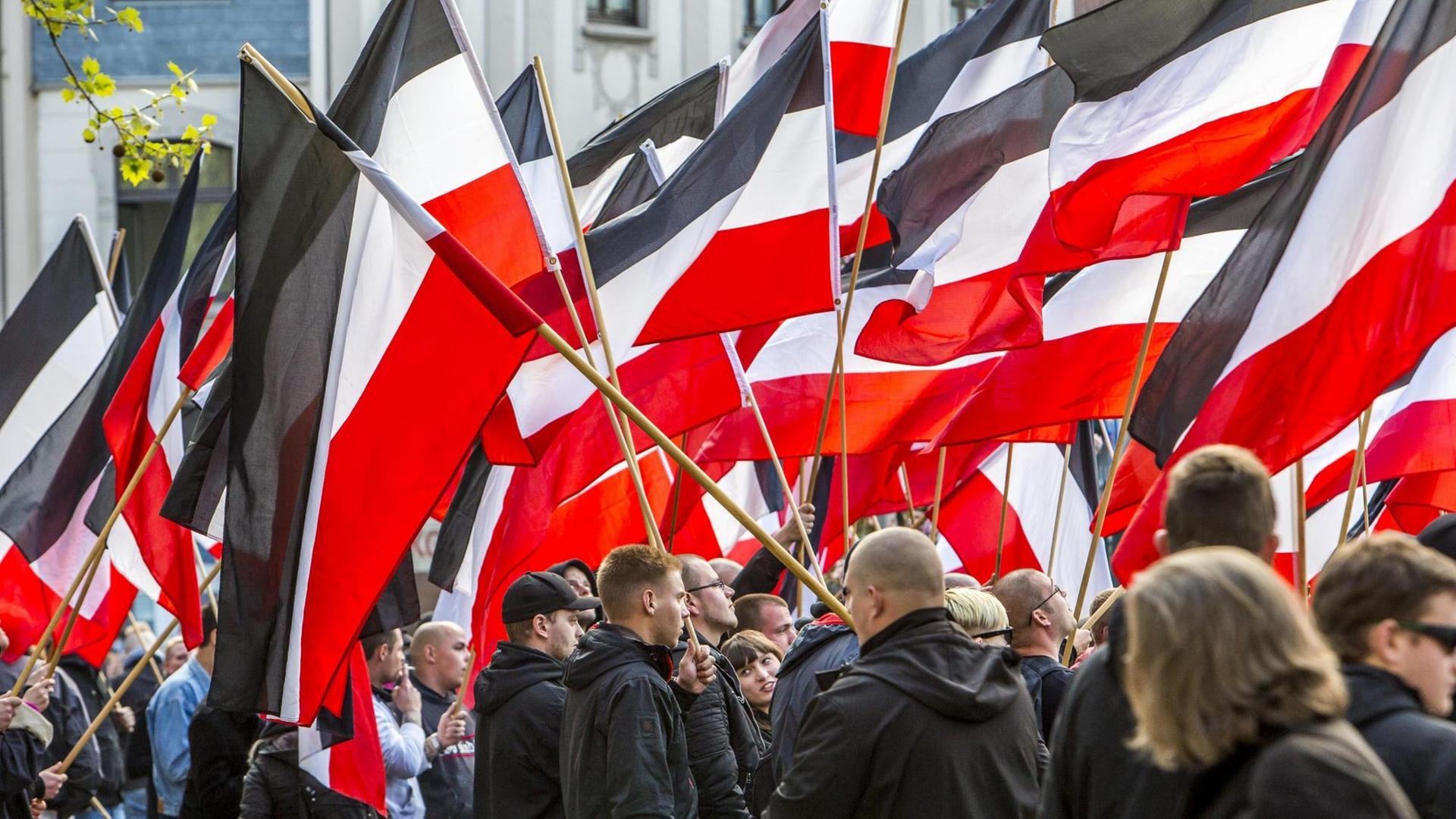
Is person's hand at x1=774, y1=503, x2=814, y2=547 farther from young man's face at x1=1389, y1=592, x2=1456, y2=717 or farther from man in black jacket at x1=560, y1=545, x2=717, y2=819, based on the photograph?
young man's face at x1=1389, y1=592, x2=1456, y2=717

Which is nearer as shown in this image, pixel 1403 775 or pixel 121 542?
pixel 1403 775

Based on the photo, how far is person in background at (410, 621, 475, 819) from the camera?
9547mm

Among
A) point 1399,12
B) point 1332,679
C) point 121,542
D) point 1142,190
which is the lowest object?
point 121,542

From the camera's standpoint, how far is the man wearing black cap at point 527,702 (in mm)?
7184

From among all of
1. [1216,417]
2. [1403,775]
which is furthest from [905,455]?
[1403,775]

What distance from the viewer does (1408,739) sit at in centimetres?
351

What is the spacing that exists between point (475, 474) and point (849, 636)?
11.3 feet

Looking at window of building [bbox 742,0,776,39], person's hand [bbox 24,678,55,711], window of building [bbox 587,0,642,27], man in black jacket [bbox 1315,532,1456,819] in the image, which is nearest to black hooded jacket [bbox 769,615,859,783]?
man in black jacket [bbox 1315,532,1456,819]

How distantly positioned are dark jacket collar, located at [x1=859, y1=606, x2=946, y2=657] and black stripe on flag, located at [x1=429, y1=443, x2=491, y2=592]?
4.76 m

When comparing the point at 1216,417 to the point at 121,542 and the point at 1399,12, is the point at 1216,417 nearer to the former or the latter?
the point at 1399,12

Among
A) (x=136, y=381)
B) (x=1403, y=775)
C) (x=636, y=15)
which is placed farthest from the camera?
(x=636, y=15)

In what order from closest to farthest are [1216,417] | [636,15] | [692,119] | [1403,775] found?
[1403,775]
[1216,417]
[692,119]
[636,15]

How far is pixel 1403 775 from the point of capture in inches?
138

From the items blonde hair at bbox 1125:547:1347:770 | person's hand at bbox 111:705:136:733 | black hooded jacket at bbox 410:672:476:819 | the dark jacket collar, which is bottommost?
person's hand at bbox 111:705:136:733
